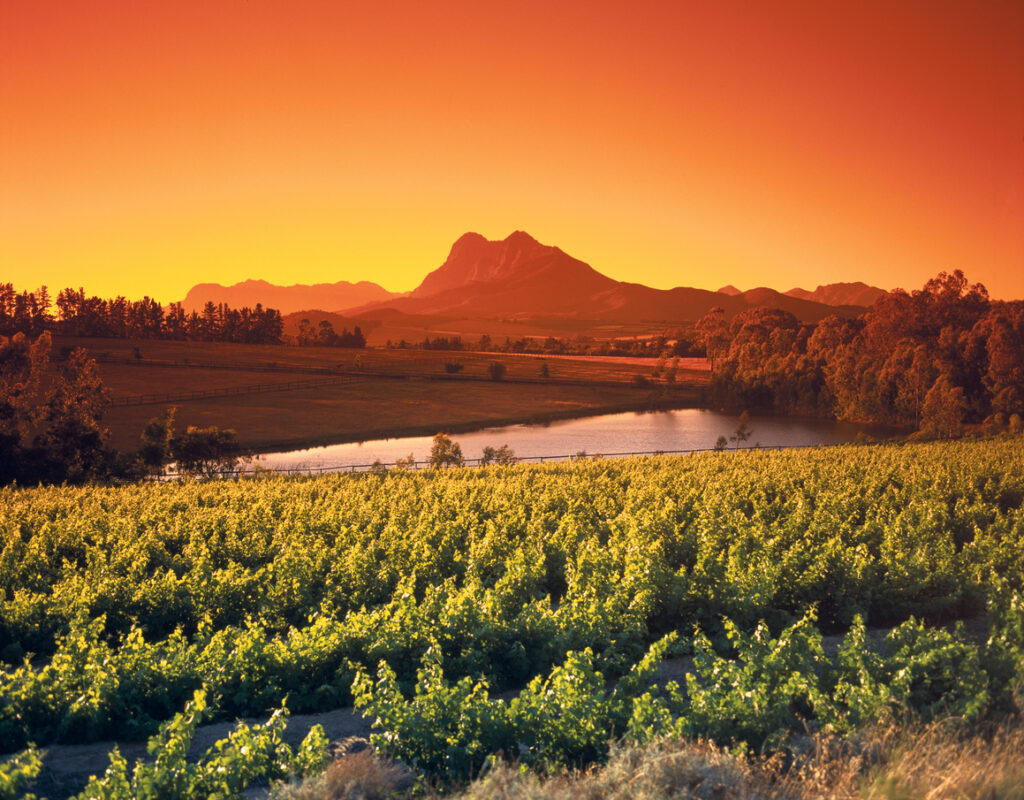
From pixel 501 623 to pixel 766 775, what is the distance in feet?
14.4

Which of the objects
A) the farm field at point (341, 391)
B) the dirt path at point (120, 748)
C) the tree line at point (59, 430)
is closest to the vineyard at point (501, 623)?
the dirt path at point (120, 748)

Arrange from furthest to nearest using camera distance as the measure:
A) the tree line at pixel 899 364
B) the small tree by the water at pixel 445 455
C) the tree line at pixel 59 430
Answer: the tree line at pixel 899 364 → the small tree by the water at pixel 445 455 → the tree line at pixel 59 430

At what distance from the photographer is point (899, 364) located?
301 ft

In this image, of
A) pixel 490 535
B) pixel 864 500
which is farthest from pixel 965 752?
pixel 864 500

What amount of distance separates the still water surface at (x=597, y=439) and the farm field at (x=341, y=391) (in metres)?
4.01

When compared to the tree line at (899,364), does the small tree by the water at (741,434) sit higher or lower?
lower

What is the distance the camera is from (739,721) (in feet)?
23.3

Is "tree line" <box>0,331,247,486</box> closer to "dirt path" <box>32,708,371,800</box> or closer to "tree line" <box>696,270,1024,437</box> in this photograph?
"dirt path" <box>32,708,371,800</box>

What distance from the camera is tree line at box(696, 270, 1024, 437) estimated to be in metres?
81.3

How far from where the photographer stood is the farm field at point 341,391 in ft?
272

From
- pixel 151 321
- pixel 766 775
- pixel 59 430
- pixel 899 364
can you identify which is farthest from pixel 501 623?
pixel 151 321

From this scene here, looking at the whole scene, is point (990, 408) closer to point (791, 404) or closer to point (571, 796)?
point (791, 404)

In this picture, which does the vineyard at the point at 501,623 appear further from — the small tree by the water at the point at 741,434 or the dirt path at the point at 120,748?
the small tree by the water at the point at 741,434

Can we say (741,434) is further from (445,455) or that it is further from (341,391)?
(341,391)
